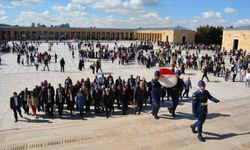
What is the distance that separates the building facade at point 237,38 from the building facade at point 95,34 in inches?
692

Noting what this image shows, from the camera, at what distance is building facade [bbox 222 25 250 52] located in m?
40.0

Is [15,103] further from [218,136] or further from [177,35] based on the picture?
[177,35]

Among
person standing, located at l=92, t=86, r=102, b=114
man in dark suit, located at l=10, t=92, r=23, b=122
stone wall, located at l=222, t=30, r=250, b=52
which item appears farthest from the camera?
stone wall, located at l=222, t=30, r=250, b=52

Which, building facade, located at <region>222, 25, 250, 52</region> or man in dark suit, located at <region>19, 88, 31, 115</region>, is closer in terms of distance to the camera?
man in dark suit, located at <region>19, 88, 31, 115</region>

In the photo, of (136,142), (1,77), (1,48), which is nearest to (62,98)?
(136,142)

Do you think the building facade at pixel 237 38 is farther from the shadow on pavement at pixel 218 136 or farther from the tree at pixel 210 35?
the shadow on pavement at pixel 218 136

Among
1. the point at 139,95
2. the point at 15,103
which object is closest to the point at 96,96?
the point at 139,95

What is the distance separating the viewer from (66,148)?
19.5 ft

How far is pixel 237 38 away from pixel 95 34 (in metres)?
54.8

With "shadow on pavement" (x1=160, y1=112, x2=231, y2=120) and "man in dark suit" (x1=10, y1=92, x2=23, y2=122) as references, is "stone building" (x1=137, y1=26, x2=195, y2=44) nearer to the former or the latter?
"shadow on pavement" (x1=160, y1=112, x2=231, y2=120)

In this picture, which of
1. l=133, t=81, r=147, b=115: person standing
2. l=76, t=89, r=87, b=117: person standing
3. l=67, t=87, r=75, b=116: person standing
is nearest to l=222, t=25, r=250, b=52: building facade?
l=133, t=81, r=147, b=115: person standing

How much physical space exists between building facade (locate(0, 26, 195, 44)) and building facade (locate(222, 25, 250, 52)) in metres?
17.6

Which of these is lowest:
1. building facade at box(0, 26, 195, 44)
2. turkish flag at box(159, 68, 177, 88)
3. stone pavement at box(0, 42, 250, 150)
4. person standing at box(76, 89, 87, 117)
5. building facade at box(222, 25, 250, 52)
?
stone pavement at box(0, 42, 250, 150)

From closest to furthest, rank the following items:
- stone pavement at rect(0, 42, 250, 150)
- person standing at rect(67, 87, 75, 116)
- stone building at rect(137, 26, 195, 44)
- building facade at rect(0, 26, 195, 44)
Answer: stone pavement at rect(0, 42, 250, 150)
person standing at rect(67, 87, 75, 116)
stone building at rect(137, 26, 195, 44)
building facade at rect(0, 26, 195, 44)
